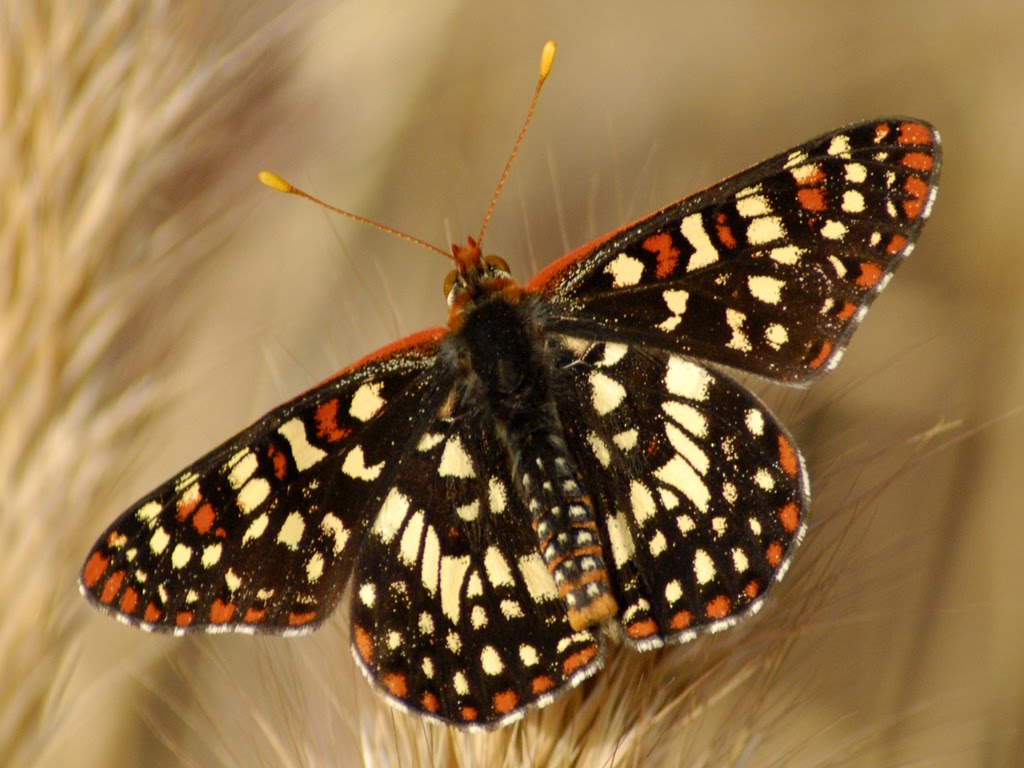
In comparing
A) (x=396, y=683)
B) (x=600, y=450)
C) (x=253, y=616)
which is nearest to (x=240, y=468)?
(x=253, y=616)

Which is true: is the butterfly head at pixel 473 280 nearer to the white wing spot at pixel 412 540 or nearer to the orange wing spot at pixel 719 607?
the white wing spot at pixel 412 540

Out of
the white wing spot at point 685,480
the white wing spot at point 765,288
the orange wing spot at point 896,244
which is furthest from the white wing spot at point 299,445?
the orange wing spot at point 896,244

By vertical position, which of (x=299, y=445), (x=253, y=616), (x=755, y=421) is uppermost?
(x=299, y=445)

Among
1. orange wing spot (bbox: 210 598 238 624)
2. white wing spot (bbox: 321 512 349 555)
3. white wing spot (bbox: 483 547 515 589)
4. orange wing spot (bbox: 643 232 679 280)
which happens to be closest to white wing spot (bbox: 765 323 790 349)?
orange wing spot (bbox: 643 232 679 280)

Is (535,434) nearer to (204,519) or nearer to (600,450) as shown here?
(600,450)

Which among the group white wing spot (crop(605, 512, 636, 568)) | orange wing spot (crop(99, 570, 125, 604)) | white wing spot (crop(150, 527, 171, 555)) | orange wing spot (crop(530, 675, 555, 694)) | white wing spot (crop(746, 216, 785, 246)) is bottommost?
orange wing spot (crop(530, 675, 555, 694))

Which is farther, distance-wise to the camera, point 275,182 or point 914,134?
point 275,182

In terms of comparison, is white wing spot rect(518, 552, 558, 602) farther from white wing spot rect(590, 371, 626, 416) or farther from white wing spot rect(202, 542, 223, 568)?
white wing spot rect(202, 542, 223, 568)
